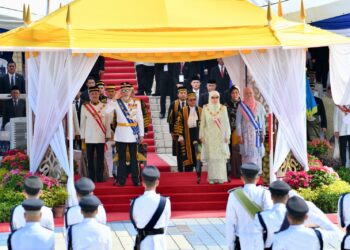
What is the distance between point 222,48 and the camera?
15633mm

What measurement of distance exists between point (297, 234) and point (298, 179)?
7657 millimetres

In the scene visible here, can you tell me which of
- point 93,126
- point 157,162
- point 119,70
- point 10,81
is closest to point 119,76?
point 119,70

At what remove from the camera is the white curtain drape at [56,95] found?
52.5 ft

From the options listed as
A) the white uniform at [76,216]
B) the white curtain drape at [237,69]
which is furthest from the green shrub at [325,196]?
the white uniform at [76,216]

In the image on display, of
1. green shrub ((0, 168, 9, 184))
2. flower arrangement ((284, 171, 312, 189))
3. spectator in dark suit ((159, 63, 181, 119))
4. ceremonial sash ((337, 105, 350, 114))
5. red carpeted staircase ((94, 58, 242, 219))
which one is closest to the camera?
flower arrangement ((284, 171, 312, 189))

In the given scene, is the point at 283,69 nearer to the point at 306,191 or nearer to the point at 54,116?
the point at 306,191

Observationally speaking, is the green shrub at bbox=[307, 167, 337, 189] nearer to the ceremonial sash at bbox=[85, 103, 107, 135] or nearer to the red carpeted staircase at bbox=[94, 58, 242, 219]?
the red carpeted staircase at bbox=[94, 58, 242, 219]

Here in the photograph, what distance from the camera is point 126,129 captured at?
55.2ft

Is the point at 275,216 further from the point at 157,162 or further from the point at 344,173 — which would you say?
the point at 157,162

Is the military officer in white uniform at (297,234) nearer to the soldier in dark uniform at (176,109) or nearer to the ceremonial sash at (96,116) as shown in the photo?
the ceremonial sash at (96,116)

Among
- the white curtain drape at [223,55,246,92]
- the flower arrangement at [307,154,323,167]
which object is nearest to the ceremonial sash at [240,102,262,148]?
the flower arrangement at [307,154,323,167]

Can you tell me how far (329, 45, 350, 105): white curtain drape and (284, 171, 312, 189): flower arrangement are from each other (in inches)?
72.0

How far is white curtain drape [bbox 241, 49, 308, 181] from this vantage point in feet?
53.8

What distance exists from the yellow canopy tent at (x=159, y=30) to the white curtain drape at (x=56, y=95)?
519mm
